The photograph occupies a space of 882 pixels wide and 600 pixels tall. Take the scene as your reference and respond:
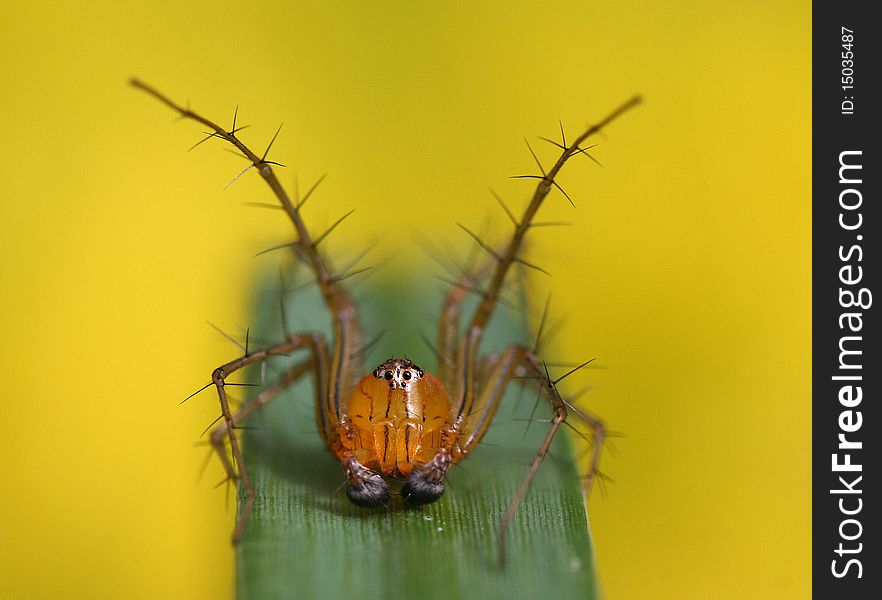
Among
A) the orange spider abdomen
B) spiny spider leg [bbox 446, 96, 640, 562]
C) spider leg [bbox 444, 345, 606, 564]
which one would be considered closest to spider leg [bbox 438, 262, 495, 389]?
spiny spider leg [bbox 446, 96, 640, 562]

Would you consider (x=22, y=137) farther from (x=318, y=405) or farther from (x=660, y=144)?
(x=660, y=144)

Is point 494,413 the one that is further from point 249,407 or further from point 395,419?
point 249,407

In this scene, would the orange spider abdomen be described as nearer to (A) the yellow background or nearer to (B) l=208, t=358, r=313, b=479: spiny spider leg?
(B) l=208, t=358, r=313, b=479: spiny spider leg

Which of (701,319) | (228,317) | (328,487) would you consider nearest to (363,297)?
(228,317)

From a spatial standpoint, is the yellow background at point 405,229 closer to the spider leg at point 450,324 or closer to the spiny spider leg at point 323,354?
the spider leg at point 450,324

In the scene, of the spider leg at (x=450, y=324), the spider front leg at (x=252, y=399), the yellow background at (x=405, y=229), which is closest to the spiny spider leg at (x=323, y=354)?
the spider front leg at (x=252, y=399)

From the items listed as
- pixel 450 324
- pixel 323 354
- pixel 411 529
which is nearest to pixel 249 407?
pixel 323 354
